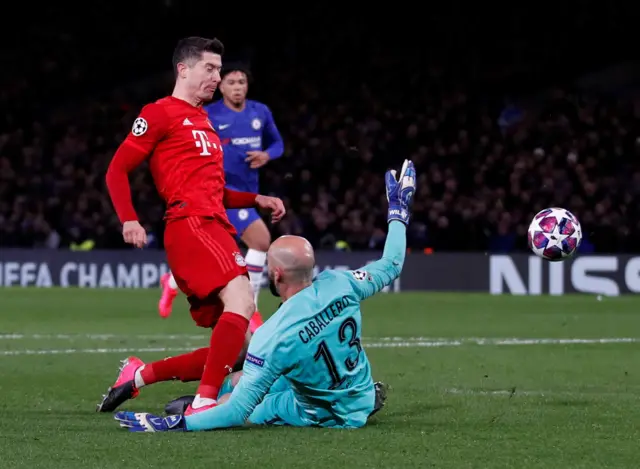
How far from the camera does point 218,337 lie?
6289mm

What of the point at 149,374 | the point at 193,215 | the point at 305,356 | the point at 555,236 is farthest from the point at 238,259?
the point at 555,236

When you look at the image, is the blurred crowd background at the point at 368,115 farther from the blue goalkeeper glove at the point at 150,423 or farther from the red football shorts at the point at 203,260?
the blue goalkeeper glove at the point at 150,423

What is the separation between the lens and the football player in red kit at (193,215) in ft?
20.8

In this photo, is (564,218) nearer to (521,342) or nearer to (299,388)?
(521,342)

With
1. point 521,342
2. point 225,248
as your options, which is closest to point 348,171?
point 521,342

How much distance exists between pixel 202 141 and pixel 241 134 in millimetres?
4275

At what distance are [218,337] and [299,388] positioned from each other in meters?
0.64

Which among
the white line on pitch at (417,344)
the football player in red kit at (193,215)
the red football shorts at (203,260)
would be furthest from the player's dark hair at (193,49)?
the white line on pitch at (417,344)

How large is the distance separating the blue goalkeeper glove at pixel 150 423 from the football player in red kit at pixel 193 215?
1.30ft

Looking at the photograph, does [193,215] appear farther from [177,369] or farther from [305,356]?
[305,356]

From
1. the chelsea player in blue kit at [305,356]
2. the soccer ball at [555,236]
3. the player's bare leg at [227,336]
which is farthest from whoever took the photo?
the soccer ball at [555,236]

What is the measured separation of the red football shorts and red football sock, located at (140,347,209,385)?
0.81ft

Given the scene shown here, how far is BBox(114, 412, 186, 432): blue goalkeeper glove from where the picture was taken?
575cm

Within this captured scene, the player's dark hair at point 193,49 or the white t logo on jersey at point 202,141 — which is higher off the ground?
the player's dark hair at point 193,49
